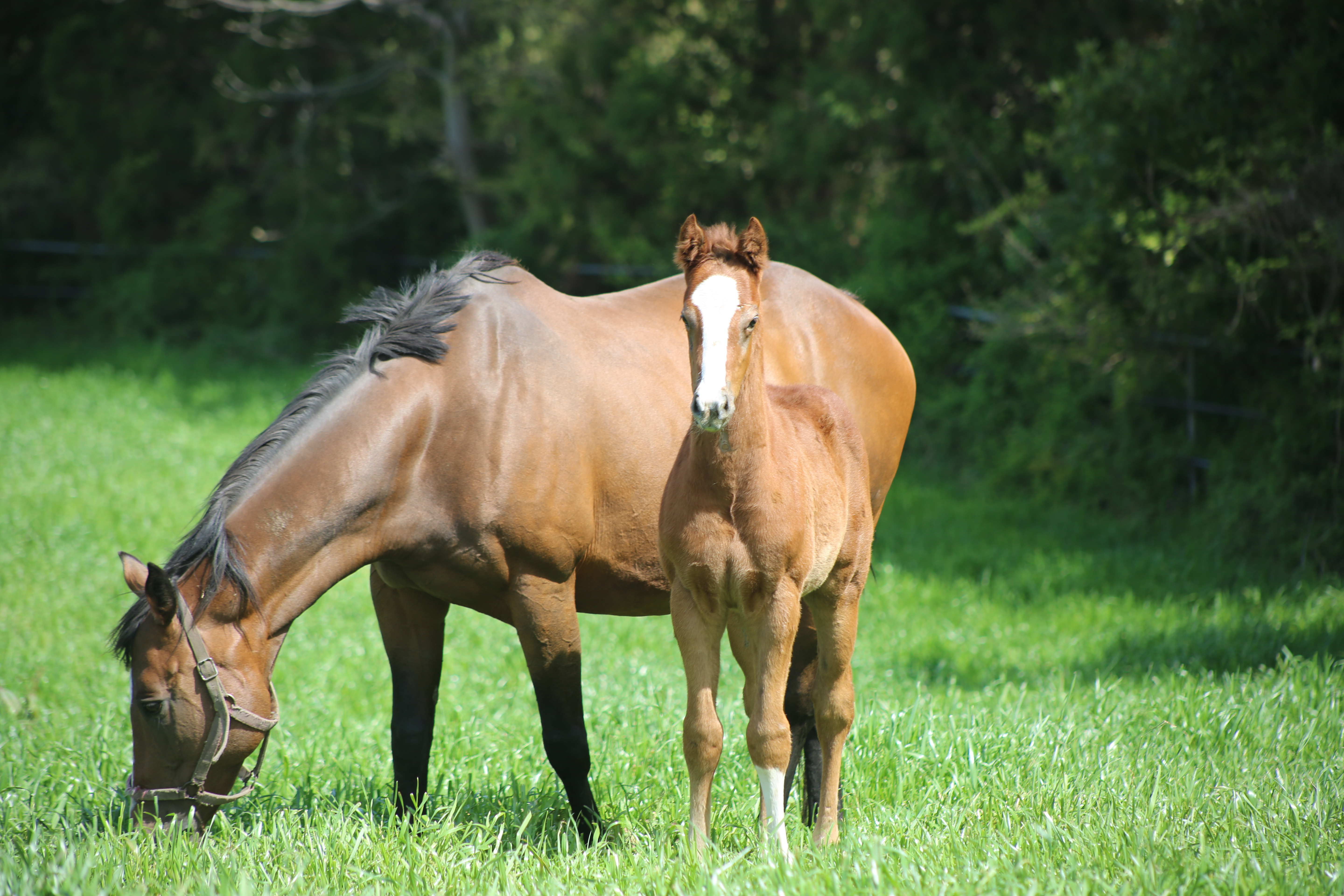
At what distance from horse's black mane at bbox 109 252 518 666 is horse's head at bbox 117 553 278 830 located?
5cm

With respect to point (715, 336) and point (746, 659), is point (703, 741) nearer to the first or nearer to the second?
point (746, 659)

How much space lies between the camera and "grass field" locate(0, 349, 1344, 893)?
9.32 ft

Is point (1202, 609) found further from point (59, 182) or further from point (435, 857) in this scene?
point (59, 182)

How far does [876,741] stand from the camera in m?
3.94

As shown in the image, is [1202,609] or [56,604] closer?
[1202,609]

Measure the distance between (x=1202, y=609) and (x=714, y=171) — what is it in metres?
7.60

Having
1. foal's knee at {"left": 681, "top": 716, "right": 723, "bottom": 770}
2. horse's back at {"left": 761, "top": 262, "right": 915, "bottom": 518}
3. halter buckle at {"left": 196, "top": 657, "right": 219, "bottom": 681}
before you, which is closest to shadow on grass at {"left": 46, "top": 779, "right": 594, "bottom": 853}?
halter buckle at {"left": 196, "top": 657, "right": 219, "bottom": 681}

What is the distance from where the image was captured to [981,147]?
9.72 m

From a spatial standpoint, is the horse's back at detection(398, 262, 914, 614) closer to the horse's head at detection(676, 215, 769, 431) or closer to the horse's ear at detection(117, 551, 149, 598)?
the horse's ear at detection(117, 551, 149, 598)

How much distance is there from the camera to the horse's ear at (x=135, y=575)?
2984 mm

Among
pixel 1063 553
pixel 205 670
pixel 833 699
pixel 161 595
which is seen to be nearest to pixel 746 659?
pixel 833 699

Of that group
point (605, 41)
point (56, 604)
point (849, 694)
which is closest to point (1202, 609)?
point (849, 694)

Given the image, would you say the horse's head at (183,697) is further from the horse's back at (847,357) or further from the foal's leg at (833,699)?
the horse's back at (847,357)

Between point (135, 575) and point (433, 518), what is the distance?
86 centimetres
